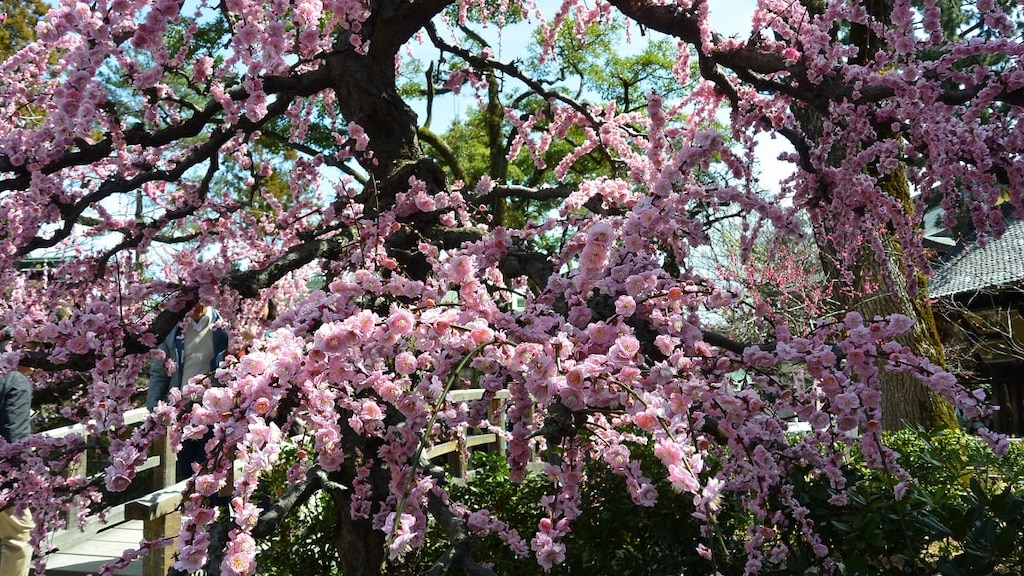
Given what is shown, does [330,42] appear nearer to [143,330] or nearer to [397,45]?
[397,45]

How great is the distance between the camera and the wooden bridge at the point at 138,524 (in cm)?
361

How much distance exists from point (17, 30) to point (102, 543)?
9.93 m

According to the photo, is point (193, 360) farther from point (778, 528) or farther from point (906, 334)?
point (906, 334)

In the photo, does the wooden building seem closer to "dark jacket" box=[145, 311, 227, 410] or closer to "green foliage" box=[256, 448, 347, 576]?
"green foliage" box=[256, 448, 347, 576]

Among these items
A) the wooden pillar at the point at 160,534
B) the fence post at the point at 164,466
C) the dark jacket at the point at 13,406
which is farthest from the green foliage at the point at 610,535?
the dark jacket at the point at 13,406

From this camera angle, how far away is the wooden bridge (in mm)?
3613

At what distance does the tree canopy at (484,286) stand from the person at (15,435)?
33 cm

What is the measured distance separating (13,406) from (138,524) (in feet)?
7.41

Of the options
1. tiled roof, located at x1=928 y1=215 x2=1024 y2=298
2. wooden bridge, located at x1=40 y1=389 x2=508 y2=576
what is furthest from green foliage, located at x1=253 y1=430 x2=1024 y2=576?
tiled roof, located at x1=928 y1=215 x2=1024 y2=298

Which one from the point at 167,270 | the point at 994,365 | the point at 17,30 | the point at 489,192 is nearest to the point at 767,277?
the point at 994,365

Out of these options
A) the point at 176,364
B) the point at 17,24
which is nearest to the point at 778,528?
the point at 176,364

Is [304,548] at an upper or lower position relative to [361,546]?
lower

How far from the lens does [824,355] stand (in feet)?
5.96

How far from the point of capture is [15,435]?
4180 mm
